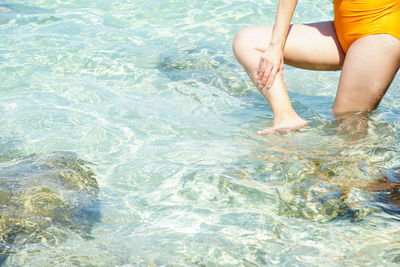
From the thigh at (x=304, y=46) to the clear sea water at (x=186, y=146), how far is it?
1.48 ft

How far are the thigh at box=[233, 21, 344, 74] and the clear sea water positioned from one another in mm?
452

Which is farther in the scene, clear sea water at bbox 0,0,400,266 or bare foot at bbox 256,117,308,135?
bare foot at bbox 256,117,308,135

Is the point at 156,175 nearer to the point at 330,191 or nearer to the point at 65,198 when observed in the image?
the point at 65,198

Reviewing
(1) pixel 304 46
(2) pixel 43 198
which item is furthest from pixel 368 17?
(2) pixel 43 198

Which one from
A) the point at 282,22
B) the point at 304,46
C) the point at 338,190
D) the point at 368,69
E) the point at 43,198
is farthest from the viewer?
the point at 304,46

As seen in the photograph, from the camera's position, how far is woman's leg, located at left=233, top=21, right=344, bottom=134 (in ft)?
12.7

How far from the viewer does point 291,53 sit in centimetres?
396

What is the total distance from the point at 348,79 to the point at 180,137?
1223mm

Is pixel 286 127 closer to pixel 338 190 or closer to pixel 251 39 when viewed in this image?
pixel 251 39

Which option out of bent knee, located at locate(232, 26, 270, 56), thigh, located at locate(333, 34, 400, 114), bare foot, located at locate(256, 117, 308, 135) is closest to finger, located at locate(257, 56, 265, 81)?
bent knee, located at locate(232, 26, 270, 56)

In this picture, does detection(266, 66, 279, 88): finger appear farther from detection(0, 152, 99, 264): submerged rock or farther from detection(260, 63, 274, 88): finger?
detection(0, 152, 99, 264): submerged rock

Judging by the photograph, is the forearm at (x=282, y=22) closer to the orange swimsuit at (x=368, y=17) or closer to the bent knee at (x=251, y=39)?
the bent knee at (x=251, y=39)

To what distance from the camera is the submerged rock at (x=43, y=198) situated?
2680 mm

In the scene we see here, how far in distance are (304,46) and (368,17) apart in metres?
0.51
